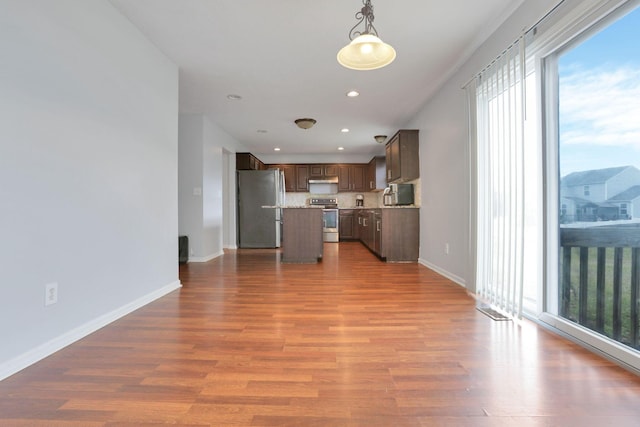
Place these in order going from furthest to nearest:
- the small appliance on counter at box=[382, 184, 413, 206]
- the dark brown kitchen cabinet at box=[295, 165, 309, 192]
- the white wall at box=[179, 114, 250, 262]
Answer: the dark brown kitchen cabinet at box=[295, 165, 309, 192]
the small appliance on counter at box=[382, 184, 413, 206]
the white wall at box=[179, 114, 250, 262]

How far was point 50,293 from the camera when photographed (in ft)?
5.68

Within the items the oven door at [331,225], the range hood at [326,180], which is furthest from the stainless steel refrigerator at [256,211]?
the range hood at [326,180]

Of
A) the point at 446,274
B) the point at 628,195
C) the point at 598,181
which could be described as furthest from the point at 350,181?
the point at 628,195

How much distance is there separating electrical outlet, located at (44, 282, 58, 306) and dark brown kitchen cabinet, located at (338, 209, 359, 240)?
6652mm

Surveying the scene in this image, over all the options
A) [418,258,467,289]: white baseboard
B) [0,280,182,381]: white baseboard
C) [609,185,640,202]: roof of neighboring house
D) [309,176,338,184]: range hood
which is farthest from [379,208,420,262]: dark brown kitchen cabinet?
[309,176,338,184]: range hood

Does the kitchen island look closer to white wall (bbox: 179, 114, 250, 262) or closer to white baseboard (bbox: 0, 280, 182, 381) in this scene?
white wall (bbox: 179, 114, 250, 262)

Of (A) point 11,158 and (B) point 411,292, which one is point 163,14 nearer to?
(A) point 11,158

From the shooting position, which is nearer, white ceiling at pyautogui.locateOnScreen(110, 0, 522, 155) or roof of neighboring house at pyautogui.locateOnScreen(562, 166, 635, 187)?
roof of neighboring house at pyautogui.locateOnScreen(562, 166, 635, 187)

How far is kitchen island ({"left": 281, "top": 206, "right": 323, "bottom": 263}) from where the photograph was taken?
4.88 metres

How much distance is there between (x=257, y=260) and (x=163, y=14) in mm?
3572

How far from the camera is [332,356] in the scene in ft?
5.47

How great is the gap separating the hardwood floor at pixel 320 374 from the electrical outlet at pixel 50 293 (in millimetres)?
301

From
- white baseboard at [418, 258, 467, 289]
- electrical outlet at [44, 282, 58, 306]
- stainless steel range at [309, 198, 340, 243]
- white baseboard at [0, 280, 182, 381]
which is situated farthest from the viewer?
stainless steel range at [309, 198, 340, 243]

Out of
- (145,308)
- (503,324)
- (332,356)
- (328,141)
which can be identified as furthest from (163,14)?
(328,141)
